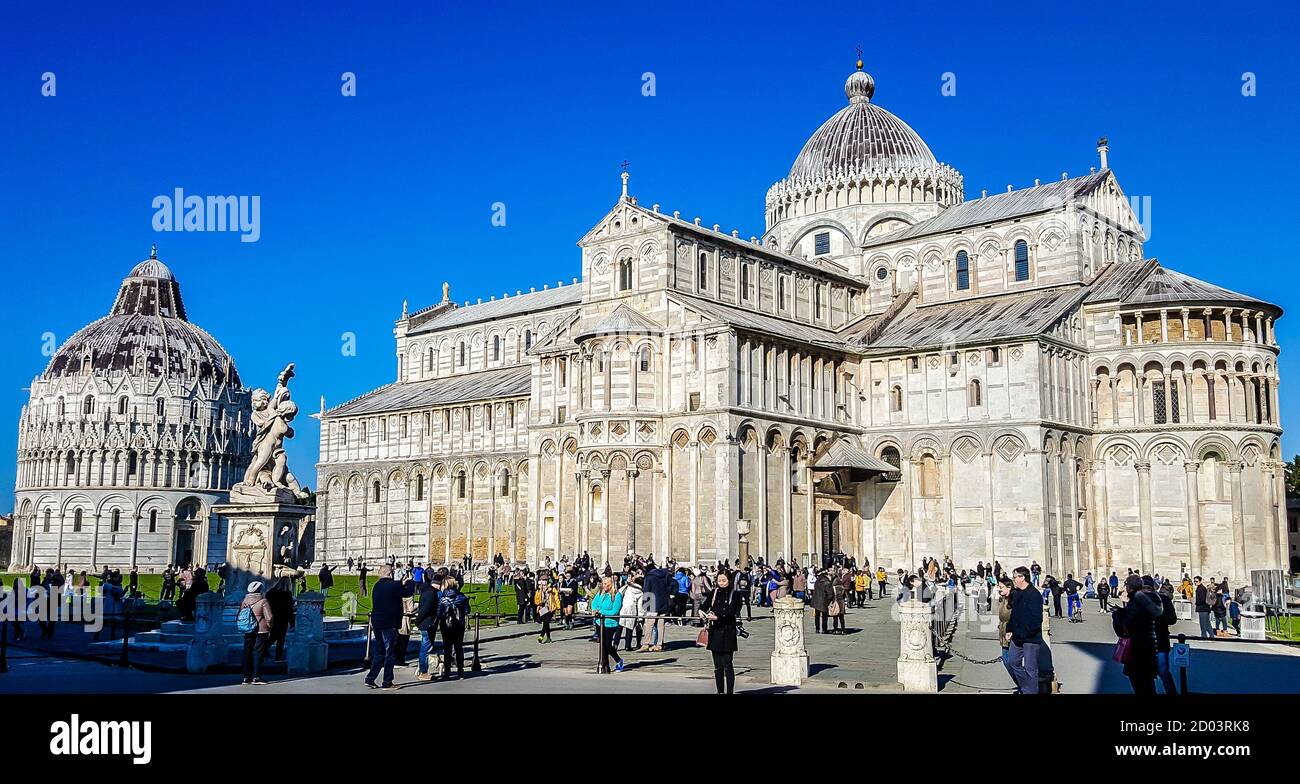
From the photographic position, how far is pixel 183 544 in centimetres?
10731

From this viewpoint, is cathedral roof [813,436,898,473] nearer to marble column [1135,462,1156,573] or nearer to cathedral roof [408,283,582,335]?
marble column [1135,462,1156,573]

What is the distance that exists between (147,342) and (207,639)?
100 meters

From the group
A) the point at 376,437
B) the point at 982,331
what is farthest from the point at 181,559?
the point at 982,331

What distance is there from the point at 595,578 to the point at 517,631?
833cm

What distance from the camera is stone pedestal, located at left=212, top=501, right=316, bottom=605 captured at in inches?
918

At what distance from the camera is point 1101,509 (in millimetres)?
51938

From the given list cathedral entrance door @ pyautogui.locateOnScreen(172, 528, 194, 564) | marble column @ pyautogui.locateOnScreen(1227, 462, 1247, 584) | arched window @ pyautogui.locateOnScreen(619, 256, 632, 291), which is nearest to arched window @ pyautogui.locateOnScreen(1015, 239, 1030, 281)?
marble column @ pyautogui.locateOnScreen(1227, 462, 1247, 584)

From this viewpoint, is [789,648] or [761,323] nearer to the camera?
[789,648]

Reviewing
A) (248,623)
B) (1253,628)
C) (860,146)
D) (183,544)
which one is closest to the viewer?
(248,623)

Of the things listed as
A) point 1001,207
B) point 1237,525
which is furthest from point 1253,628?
point 1001,207

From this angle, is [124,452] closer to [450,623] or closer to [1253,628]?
[450,623]

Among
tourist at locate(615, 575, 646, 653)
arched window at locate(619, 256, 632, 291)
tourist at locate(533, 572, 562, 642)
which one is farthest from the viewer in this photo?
arched window at locate(619, 256, 632, 291)

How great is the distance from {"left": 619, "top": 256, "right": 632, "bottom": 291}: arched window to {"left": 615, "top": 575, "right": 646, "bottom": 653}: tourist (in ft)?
93.4
